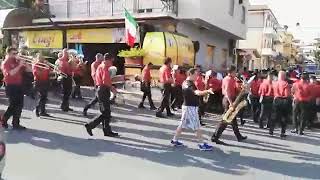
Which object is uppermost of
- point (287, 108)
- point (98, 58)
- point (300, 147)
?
point (98, 58)

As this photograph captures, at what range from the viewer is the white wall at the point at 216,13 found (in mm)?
20328

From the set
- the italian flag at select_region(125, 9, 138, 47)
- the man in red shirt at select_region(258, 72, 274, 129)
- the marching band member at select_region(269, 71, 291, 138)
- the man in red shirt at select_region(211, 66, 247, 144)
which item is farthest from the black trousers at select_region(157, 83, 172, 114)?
the italian flag at select_region(125, 9, 138, 47)

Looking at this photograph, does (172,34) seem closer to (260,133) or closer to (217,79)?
(217,79)

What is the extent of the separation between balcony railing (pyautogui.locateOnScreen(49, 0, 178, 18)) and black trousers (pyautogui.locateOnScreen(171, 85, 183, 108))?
5823 mm

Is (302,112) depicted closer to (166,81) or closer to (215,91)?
(215,91)

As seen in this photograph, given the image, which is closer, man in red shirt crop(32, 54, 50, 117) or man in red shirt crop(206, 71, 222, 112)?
man in red shirt crop(32, 54, 50, 117)

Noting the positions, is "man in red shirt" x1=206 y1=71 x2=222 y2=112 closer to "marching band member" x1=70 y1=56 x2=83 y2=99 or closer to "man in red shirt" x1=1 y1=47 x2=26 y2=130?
"marching band member" x1=70 y1=56 x2=83 y2=99

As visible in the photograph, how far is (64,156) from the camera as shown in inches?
316

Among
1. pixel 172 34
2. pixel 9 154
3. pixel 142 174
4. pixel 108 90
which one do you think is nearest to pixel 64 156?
pixel 9 154

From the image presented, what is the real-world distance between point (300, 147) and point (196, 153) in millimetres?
2883

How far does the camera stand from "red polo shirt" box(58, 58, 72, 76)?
43.8 feet

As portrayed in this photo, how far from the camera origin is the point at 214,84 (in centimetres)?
1499

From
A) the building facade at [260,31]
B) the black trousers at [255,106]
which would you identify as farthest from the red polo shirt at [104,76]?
the building facade at [260,31]

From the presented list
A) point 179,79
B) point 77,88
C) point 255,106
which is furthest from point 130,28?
point 255,106
